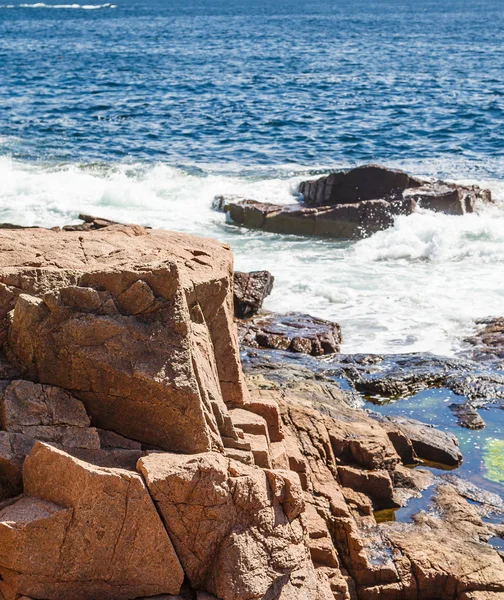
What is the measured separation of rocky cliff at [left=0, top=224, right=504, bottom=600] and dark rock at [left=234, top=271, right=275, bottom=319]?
6956 mm

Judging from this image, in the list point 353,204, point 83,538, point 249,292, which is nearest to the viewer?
point 83,538

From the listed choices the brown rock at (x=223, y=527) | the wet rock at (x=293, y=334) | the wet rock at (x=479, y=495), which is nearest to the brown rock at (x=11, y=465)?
the brown rock at (x=223, y=527)

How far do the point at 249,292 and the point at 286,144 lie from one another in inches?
688

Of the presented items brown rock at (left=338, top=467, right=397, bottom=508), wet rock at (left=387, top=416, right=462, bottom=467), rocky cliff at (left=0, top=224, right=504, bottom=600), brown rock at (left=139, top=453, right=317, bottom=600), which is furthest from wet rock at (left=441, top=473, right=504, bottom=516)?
brown rock at (left=139, top=453, right=317, bottom=600)

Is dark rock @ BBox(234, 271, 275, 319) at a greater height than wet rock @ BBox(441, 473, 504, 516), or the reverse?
dark rock @ BBox(234, 271, 275, 319)

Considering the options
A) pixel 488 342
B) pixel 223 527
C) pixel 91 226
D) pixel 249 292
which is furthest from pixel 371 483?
pixel 249 292

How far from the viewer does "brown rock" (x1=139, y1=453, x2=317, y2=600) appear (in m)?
5.71

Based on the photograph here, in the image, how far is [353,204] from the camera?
2239cm

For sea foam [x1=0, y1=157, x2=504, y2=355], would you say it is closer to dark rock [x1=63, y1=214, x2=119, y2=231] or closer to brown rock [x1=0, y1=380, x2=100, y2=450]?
dark rock [x1=63, y1=214, x2=119, y2=231]

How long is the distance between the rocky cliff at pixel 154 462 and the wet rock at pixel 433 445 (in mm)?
2143

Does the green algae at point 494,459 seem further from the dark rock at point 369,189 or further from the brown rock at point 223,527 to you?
the dark rock at point 369,189

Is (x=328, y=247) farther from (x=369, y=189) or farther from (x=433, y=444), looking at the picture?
(x=433, y=444)

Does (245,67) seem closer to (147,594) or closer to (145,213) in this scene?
(145,213)

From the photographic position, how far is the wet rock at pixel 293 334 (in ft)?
47.4
